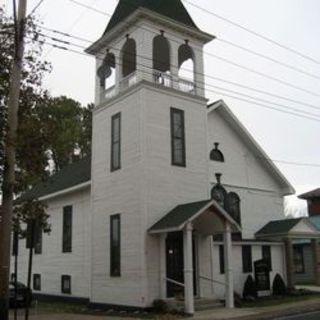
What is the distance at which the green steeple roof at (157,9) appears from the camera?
24203 millimetres

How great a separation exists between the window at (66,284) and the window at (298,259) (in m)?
17.8

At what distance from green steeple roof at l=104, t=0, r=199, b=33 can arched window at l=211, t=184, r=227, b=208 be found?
7.59 metres

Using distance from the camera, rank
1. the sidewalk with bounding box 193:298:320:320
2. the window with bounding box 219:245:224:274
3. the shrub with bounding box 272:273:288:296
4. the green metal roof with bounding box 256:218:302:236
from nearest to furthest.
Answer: the sidewalk with bounding box 193:298:320:320 < the window with bounding box 219:245:224:274 < the shrub with bounding box 272:273:288:296 < the green metal roof with bounding box 256:218:302:236

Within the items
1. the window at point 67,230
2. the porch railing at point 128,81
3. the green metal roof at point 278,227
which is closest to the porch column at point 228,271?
the green metal roof at point 278,227

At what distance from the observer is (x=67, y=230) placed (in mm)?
28672

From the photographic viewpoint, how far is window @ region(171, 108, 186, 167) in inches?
913

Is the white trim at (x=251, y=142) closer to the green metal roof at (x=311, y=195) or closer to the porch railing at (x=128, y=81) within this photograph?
the porch railing at (x=128, y=81)

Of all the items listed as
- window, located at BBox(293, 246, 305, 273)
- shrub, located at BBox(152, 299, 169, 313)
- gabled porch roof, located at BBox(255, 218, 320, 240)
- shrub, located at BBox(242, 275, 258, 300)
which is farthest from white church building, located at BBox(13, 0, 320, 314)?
window, located at BBox(293, 246, 305, 273)

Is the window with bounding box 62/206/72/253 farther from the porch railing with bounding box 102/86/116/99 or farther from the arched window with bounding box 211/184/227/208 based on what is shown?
the arched window with bounding box 211/184/227/208

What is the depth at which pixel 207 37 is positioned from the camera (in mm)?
25500

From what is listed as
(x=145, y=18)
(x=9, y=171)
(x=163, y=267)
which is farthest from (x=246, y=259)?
(x=9, y=171)

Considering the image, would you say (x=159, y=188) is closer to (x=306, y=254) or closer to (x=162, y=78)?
(x=162, y=78)

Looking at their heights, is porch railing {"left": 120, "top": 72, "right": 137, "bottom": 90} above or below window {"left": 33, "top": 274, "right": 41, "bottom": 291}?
above

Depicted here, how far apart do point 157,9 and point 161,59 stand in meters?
3.17
